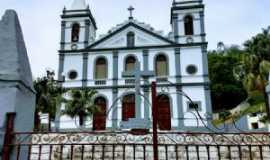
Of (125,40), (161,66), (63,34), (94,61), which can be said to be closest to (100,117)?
(94,61)

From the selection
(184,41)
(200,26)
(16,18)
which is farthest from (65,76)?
(16,18)

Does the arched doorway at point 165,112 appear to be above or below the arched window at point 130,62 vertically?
below

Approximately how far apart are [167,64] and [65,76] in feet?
23.9

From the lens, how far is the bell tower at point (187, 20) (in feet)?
64.5

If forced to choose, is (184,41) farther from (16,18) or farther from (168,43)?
(16,18)

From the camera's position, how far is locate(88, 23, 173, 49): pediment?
65.6 ft

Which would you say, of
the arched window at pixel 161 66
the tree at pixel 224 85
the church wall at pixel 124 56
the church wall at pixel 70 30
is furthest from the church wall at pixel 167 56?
the tree at pixel 224 85

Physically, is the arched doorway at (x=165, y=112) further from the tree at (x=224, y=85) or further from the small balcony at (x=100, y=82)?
the tree at (x=224, y=85)

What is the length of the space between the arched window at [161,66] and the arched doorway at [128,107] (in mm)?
2572

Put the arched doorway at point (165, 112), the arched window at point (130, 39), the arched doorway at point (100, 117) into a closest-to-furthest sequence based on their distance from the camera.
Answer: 1. the arched doorway at point (100, 117)
2. the arched doorway at point (165, 112)
3. the arched window at point (130, 39)

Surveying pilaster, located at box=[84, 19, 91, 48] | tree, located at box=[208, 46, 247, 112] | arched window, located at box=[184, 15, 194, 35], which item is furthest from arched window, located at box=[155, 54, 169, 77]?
tree, located at box=[208, 46, 247, 112]

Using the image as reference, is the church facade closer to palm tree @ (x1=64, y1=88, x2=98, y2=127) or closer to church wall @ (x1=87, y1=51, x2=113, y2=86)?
church wall @ (x1=87, y1=51, x2=113, y2=86)

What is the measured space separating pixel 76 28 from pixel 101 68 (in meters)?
3.85

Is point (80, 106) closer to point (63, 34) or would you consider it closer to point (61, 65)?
point (61, 65)
